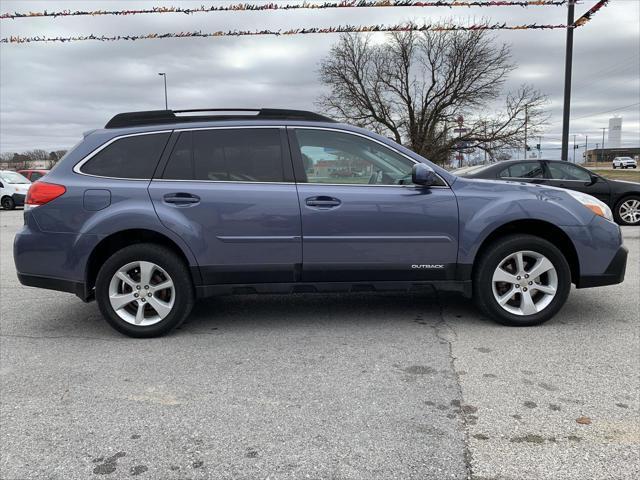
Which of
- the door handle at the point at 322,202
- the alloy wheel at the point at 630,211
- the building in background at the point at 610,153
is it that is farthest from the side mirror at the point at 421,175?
the building in background at the point at 610,153

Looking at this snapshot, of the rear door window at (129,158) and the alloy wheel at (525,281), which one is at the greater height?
the rear door window at (129,158)

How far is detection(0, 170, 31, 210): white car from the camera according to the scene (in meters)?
19.5

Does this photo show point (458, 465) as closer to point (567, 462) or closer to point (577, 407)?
point (567, 462)

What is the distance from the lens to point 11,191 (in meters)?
19.5

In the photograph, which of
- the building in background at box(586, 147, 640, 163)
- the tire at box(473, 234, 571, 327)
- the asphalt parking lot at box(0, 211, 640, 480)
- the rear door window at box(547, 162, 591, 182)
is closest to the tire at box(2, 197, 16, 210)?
the asphalt parking lot at box(0, 211, 640, 480)

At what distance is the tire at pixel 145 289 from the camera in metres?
4.16

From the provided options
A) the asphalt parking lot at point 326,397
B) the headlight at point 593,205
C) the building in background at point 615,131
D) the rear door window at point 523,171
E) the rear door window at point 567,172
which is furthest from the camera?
the building in background at point 615,131

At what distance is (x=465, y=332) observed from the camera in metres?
4.34

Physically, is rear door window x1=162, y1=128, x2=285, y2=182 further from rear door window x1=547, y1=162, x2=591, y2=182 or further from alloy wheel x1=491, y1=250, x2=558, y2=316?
rear door window x1=547, y1=162, x2=591, y2=182

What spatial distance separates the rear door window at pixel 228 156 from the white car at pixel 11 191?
17793 mm

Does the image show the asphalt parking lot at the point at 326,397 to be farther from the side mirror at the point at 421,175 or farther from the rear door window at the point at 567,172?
the rear door window at the point at 567,172

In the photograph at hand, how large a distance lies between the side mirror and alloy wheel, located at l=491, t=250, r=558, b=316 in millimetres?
936

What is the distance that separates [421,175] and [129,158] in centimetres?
235

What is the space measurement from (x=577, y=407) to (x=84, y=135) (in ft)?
13.5
